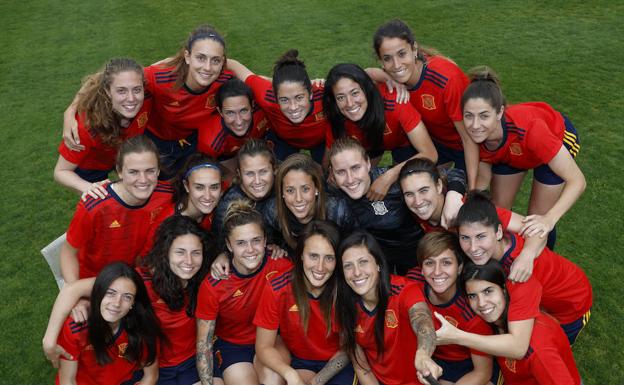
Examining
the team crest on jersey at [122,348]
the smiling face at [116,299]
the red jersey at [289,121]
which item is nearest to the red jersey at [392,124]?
the red jersey at [289,121]

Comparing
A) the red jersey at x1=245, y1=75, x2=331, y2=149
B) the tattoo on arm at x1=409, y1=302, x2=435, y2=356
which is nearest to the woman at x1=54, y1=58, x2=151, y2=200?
the red jersey at x1=245, y1=75, x2=331, y2=149

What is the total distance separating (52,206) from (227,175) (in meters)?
2.60

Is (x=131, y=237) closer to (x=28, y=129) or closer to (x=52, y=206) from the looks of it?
(x=52, y=206)

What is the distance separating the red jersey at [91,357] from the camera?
3588 millimetres

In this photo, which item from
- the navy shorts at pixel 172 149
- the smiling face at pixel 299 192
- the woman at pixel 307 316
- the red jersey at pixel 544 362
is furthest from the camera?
the navy shorts at pixel 172 149

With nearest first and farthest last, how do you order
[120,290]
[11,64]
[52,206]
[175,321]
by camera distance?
[120,290] < [175,321] < [52,206] < [11,64]

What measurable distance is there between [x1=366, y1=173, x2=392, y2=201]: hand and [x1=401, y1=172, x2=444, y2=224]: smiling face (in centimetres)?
23

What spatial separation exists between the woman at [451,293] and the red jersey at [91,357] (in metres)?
1.94

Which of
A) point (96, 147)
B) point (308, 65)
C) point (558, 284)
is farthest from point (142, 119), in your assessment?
point (308, 65)

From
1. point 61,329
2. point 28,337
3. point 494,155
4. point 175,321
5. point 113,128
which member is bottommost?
point 28,337

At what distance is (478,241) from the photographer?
3469 mm

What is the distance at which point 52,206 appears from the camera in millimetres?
6246

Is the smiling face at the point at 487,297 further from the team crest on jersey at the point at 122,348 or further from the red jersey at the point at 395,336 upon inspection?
the team crest on jersey at the point at 122,348

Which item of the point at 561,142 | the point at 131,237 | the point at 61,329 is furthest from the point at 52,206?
the point at 561,142
